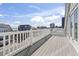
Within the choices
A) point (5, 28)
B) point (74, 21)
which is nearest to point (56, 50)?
point (74, 21)

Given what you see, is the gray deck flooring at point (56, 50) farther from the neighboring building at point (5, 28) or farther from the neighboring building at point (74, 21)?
the neighboring building at point (5, 28)

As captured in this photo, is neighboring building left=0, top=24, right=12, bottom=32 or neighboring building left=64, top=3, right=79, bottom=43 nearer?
neighboring building left=64, top=3, right=79, bottom=43

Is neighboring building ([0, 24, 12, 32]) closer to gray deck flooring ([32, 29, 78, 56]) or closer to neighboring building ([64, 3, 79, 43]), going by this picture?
gray deck flooring ([32, 29, 78, 56])

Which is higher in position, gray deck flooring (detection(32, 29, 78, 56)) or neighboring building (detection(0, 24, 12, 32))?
neighboring building (detection(0, 24, 12, 32))

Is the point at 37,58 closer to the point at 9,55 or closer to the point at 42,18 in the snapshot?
the point at 9,55

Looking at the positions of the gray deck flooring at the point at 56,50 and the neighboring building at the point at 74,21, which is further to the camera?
the neighboring building at the point at 74,21

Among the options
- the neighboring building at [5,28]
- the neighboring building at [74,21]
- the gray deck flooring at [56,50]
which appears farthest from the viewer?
the neighboring building at [5,28]

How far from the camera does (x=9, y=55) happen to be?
2.51 m

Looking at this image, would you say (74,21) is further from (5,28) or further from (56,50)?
(5,28)

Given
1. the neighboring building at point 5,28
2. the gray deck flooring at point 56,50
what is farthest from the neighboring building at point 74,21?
the neighboring building at point 5,28

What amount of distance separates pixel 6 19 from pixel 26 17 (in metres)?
0.53

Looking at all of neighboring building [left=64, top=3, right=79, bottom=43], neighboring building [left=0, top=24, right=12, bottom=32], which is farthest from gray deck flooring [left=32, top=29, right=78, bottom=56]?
neighboring building [left=0, top=24, right=12, bottom=32]

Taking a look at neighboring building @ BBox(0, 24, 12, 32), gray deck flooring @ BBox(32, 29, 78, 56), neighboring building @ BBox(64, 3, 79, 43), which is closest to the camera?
gray deck flooring @ BBox(32, 29, 78, 56)

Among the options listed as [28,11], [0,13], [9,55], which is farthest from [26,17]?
[9,55]
